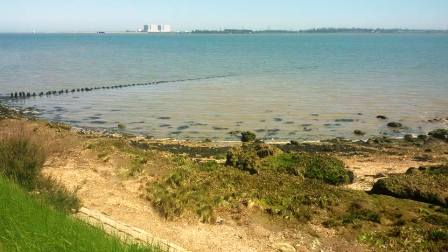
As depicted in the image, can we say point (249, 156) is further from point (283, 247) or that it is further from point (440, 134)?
point (440, 134)

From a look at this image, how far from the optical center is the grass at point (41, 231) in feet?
22.8

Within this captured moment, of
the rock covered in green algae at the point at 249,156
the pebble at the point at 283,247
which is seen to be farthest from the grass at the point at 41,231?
the rock covered in green algae at the point at 249,156

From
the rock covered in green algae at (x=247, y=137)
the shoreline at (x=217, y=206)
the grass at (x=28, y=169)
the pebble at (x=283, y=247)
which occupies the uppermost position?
the grass at (x=28, y=169)

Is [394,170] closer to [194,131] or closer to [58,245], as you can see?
[194,131]

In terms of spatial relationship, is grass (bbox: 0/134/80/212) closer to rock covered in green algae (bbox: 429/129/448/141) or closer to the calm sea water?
the calm sea water

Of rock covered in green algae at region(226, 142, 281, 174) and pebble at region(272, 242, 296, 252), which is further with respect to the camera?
rock covered in green algae at region(226, 142, 281, 174)

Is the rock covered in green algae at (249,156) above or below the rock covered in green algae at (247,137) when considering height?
above

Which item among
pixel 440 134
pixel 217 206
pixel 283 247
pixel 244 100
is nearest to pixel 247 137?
pixel 440 134

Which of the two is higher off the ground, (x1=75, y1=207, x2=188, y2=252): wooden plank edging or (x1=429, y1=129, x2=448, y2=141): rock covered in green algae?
(x1=75, y1=207, x2=188, y2=252): wooden plank edging

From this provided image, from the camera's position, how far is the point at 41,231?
293 inches

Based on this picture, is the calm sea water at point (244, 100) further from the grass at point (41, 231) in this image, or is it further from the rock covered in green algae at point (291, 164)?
the grass at point (41, 231)

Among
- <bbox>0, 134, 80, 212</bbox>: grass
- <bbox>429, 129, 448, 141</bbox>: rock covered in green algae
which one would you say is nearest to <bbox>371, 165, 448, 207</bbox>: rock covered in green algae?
<bbox>0, 134, 80, 212</bbox>: grass

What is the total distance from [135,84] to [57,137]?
38.1 meters

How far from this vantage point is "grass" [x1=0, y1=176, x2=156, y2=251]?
6.95 m
